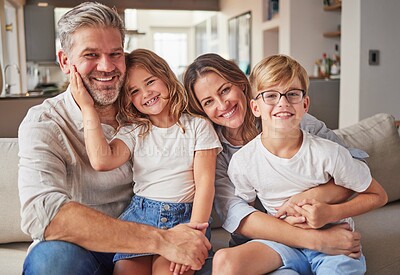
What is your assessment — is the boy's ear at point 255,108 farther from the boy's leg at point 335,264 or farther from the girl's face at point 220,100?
the boy's leg at point 335,264

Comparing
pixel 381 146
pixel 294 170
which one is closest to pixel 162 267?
pixel 294 170

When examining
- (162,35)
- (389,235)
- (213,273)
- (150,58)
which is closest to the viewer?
(213,273)

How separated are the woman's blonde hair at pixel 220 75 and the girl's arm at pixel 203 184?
165 millimetres

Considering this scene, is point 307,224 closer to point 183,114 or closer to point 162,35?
point 183,114

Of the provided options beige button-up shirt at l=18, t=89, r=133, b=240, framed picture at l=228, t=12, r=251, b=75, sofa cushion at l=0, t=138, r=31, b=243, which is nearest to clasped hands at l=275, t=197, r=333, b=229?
beige button-up shirt at l=18, t=89, r=133, b=240

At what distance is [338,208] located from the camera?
133 centimetres

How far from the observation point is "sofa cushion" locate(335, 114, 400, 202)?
200 cm

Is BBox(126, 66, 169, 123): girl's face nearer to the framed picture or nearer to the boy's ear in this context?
the boy's ear

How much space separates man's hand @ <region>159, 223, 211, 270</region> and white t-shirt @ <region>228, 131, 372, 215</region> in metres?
0.24

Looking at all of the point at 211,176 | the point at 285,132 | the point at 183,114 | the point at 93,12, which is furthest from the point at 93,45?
the point at 285,132

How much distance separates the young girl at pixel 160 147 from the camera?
4.69ft

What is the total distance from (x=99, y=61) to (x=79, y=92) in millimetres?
118

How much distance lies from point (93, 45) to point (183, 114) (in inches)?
14.3

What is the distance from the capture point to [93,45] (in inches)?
57.0
